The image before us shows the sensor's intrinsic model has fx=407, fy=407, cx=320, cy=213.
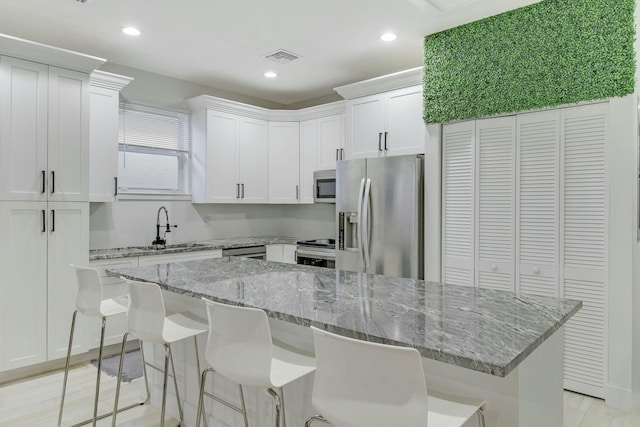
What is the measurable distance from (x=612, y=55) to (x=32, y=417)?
4.41 meters

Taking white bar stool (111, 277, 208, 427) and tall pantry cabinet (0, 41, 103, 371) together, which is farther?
tall pantry cabinet (0, 41, 103, 371)

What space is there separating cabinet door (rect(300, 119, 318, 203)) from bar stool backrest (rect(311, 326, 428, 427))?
389cm

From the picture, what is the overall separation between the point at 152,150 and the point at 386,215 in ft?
8.79

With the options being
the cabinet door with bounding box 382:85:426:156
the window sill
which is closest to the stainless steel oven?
the cabinet door with bounding box 382:85:426:156

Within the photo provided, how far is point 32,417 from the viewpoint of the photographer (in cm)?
257

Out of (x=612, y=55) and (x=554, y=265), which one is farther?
(x=554, y=265)

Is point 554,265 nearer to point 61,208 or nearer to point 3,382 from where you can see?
point 61,208

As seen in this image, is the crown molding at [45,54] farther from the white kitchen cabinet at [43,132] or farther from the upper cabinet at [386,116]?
the upper cabinet at [386,116]

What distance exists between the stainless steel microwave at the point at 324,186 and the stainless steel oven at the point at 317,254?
1.71 ft

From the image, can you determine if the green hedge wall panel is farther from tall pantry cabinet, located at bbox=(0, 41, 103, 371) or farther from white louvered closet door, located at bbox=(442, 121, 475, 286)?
tall pantry cabinet, located at bbox=(0, 41, 103, 371)

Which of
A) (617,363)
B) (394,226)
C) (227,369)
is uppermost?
(394,226)

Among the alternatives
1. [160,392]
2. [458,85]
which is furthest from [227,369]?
[458,85]

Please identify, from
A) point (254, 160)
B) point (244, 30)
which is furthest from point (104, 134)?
point (254, 160)

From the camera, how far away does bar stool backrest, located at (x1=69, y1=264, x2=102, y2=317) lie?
7.52 ft
